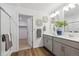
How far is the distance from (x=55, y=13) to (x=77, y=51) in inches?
36.7

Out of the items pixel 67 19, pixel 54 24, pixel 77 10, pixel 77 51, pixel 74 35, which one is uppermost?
pixel 77 10

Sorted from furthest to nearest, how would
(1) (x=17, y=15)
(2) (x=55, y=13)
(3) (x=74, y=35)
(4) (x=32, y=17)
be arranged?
(4) (x=32, y=17) → (1) (x=17, y=15) → (2) (x=55, y=13) → (3) (x=74, y=35)

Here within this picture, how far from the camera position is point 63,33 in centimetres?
174

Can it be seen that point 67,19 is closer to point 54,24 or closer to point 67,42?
point 54,24

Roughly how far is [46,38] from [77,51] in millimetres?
1339

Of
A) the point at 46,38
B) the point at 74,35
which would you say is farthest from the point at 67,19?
the point at 46,38

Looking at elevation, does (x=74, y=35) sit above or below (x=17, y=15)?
below

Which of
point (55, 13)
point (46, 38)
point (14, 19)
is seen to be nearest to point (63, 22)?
point (55, 13)

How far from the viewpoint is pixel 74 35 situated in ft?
4.80

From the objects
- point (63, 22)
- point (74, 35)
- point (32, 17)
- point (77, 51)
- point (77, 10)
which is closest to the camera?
point (77, 51)

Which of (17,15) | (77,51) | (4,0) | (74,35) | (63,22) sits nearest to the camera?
(4,0)

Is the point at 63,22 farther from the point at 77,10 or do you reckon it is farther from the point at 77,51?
the point at 77,51

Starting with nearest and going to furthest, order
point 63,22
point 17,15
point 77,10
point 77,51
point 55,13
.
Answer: point 77,51
point 77,10
point 63,22
point 55,13
point 17,15

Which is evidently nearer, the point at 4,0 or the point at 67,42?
the point at 4,0
